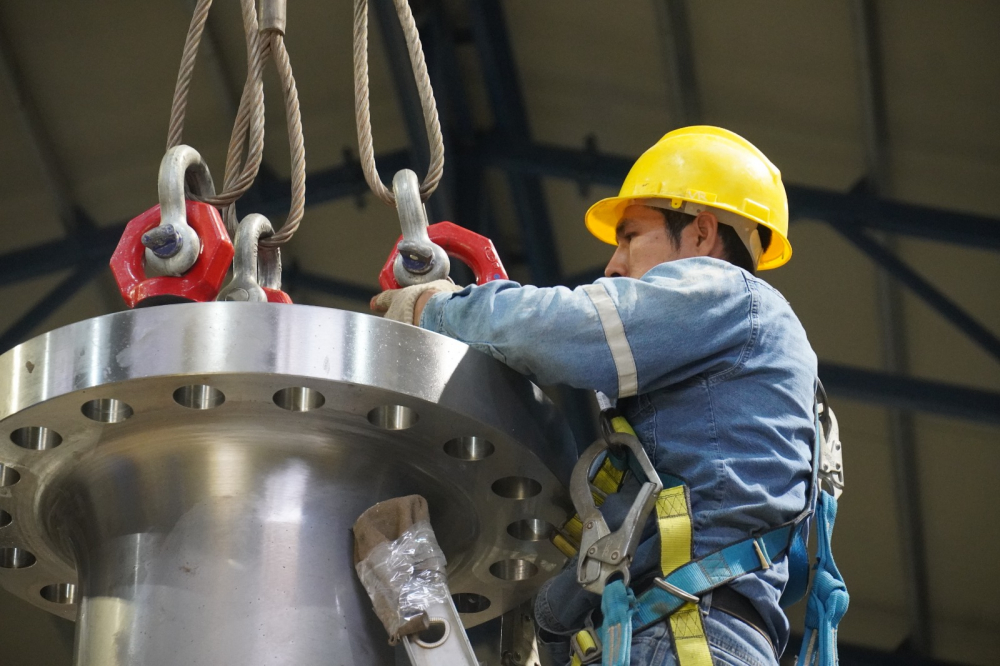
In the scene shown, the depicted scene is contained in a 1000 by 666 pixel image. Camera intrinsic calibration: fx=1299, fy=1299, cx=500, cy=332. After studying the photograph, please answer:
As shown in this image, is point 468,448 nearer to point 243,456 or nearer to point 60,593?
point 243,456

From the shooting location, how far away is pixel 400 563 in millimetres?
2283

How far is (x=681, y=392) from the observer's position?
96.9 inches

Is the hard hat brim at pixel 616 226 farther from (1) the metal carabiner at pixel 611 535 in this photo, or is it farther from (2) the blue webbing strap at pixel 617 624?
(2) the blue webbing strap at pixel 617 624

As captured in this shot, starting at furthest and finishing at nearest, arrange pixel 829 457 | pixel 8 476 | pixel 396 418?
pixel 829 457 < pixel 8 476 < pixel 396 418

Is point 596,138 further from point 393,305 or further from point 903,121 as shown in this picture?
point 393,305

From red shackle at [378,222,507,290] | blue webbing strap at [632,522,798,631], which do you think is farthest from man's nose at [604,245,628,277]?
blue webbing strap at [632,522,798,631]

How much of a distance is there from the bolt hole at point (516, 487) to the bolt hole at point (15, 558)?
3.39ft

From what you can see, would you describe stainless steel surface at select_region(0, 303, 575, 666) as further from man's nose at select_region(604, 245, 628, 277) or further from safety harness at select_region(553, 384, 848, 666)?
man's nose at select_region(604, 245, 628, 277)

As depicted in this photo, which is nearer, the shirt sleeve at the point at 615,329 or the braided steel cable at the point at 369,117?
the shirt sleeve at the point at 615,329

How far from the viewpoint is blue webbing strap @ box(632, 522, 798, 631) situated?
2295 mm

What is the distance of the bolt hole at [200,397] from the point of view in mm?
2262

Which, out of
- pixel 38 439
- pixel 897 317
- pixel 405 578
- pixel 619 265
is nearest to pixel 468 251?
pixel 619 265

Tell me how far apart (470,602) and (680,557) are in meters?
0.78

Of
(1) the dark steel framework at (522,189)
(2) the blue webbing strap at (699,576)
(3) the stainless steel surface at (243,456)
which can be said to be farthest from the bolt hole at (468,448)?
(1) the dark steel framework at (522,189)
